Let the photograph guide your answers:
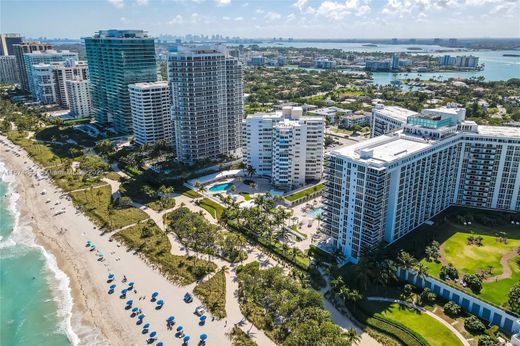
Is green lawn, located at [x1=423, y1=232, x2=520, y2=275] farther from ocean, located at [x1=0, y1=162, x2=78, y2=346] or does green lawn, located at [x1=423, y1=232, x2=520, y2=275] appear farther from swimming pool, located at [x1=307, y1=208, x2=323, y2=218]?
ocean, located at [x1=0, y1=162, x2=78, y2=346]

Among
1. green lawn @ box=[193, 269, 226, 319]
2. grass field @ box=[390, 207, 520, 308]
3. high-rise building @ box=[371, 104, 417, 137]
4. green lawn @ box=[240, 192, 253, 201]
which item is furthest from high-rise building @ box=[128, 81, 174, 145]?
grass field @ box=[390, 207, 520, 308]

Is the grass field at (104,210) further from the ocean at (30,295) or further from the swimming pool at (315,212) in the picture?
the swimming pool at (315,212)

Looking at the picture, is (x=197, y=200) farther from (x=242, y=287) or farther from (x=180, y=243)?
(x=242, y=287)

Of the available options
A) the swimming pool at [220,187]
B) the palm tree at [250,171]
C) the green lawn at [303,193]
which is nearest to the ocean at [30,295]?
the swimming pool at [220,187]

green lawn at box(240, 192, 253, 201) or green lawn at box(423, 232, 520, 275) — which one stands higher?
green lawn at box(423, 232, 520, 275)

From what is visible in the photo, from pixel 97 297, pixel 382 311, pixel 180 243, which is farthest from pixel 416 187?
pixel 97 297
